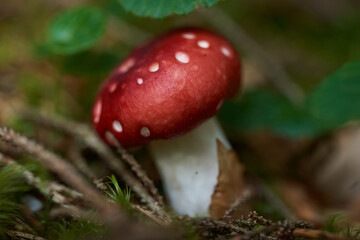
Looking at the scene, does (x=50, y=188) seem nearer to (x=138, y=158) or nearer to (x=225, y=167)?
(x=138, y=158)

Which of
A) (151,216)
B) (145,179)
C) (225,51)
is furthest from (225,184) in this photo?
(225,51)

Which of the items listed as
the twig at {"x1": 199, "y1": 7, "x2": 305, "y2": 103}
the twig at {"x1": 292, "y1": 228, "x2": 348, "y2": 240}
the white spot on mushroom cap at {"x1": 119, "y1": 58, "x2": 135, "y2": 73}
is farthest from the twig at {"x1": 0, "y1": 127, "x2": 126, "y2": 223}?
the twig at {"x1": 199, "y1": 7, "x2": 305, "y2": 103}

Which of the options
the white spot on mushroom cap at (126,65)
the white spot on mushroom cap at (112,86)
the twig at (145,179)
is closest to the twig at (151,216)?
the twig at (145,179)

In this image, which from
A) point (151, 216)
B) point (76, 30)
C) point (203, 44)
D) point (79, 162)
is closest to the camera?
point (151, 216)

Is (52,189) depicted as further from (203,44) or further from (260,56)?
(260,56)

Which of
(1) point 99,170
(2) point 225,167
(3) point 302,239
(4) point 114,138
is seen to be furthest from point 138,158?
(3) point 302,239
